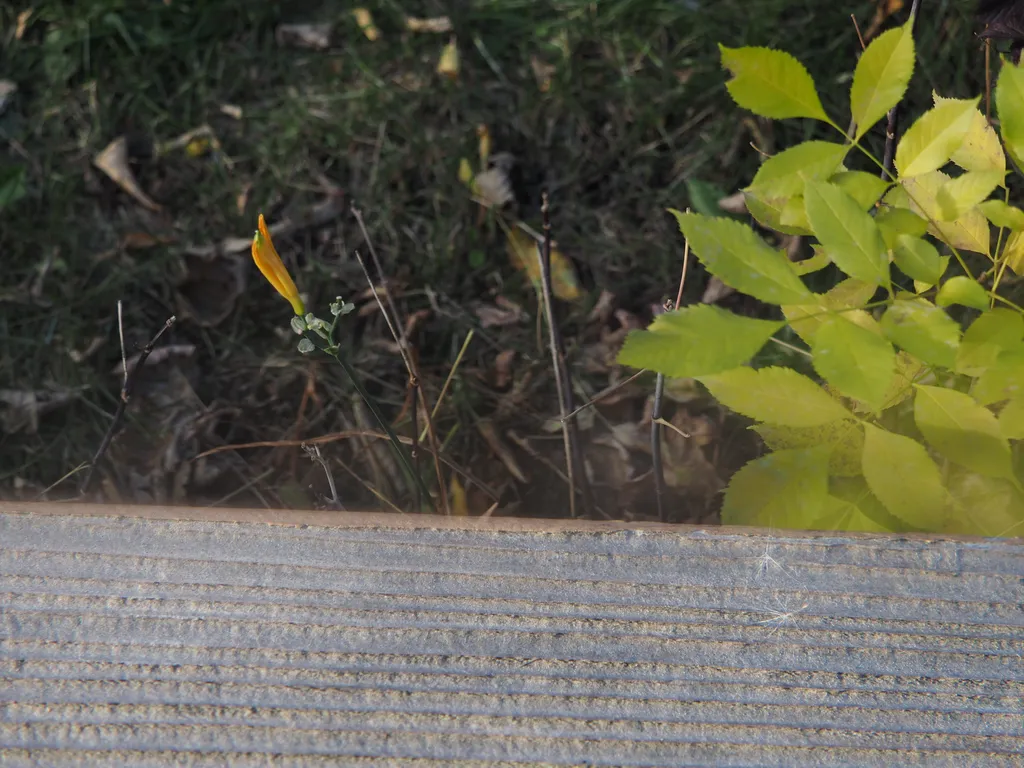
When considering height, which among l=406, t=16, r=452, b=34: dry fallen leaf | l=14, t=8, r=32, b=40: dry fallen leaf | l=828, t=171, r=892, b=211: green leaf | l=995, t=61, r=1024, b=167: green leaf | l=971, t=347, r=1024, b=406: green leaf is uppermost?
l=995, t=61, r=1024, b=167: green leaf

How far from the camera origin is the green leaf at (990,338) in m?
0.78

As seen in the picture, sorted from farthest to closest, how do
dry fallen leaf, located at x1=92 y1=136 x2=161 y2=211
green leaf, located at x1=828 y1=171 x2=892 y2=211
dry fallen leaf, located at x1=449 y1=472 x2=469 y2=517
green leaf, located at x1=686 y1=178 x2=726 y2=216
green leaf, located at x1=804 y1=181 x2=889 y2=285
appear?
1. dry fallen leaf, located at x1=92 y1=136 x2=161 y2=211
2. green leaf, located at x1=686 y1=178 x2=726 y2=216
3. dry fallen leaf, located at x1=449 y1=472 x2=469 y2=517
4. green leaf, located at x1=828 y1=171 x2=892 y2=211
5. green leaf, located at x1=804 y1=181 x2=889 y2=285

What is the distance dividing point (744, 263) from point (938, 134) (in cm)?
23

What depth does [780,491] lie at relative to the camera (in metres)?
0.86

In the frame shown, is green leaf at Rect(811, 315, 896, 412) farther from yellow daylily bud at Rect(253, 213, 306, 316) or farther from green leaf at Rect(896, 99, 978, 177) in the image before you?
yellow daylily bud at Rect(253, 213, 306, 316)

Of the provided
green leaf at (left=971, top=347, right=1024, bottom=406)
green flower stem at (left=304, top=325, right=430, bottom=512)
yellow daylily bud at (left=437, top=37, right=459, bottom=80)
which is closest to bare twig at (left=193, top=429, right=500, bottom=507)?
green flower stem at (left=304, top=325, right=430, bottom=512)

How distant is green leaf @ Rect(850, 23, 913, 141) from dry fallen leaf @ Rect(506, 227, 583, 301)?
912 millimetres

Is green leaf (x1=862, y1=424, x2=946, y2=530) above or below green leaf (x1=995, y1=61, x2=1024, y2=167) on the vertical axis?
below

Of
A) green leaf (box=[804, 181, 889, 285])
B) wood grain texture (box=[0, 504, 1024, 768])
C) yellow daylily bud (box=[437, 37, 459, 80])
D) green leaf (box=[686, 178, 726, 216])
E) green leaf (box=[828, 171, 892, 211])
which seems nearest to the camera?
wood grain texture (box=[0, 504, 1024, 768])

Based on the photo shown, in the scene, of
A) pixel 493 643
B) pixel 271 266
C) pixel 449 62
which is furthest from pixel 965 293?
pixel 449 62

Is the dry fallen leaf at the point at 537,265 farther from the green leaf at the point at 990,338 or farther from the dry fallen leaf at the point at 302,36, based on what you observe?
the green leaf at the point at 990,338

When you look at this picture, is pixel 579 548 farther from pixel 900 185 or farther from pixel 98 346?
pixel 98 346

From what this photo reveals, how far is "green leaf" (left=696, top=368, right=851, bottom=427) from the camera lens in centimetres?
86

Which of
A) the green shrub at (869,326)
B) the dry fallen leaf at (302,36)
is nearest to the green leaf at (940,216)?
the green shrub at (869,326)
